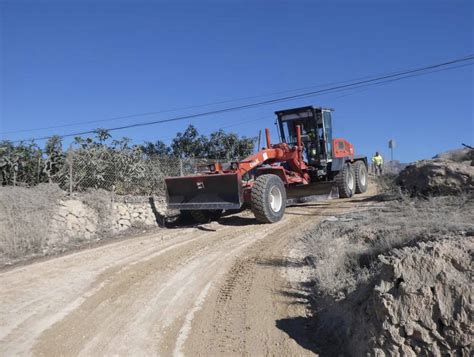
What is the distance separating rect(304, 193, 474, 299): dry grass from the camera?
19.4ft

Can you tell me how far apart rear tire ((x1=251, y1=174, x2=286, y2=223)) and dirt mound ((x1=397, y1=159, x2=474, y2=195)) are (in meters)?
3.69

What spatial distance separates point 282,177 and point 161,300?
781 cm

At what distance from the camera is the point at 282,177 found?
534 inches

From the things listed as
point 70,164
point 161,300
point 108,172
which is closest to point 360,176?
point 108,172

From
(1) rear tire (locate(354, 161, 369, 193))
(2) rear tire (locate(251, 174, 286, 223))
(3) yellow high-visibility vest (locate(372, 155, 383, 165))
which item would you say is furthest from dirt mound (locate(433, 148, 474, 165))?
(3) yellow high-visibility vest (locate(372, 155, 383, 165))

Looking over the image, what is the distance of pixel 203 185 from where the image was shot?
12.2 metres

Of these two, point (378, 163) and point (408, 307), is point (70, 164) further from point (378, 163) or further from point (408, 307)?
point (378, 163)

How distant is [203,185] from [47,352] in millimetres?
7713

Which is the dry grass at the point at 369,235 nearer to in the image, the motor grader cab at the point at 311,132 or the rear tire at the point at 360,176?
the motor grader cab at the point at 311,132

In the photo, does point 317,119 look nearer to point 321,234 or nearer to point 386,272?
point 321,234

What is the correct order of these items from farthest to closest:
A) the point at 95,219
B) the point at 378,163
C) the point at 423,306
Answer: the point at 378,163 < the point at 95,219 < the point at 423,306

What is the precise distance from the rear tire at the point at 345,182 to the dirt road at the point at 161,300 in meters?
6.39

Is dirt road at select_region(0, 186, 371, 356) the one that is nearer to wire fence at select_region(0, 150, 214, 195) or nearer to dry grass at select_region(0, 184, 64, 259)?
dry grass at select_region(0, 184, 64, 259)

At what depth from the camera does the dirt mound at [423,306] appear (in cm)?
377
